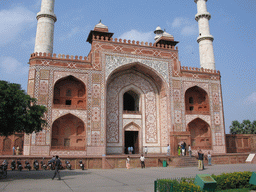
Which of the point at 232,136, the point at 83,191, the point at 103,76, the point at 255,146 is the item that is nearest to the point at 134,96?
the point at 103,76

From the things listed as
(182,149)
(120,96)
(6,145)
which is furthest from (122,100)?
(6,145)

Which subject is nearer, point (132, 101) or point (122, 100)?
point (122, 100)

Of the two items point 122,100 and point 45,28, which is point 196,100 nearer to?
point 122,100

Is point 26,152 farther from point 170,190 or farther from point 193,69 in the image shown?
point 193,69

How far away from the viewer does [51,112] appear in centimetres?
1572

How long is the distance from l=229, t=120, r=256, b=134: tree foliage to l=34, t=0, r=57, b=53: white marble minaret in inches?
934

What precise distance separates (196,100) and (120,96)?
627cm

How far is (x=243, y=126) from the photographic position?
30156mm

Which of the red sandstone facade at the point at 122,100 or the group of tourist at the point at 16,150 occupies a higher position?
the red sandstone facade at the point at 122,100

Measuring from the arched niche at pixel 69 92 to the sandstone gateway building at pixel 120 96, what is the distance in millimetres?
68

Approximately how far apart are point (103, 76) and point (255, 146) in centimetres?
1399

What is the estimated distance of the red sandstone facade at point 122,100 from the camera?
52.4 feet

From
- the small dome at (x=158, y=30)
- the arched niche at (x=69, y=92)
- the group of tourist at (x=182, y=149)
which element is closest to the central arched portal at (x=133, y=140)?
the group of tourist at (x=182, y=149)

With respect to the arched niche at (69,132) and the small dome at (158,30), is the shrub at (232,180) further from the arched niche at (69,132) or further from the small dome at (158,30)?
the small dome at (158,30)
